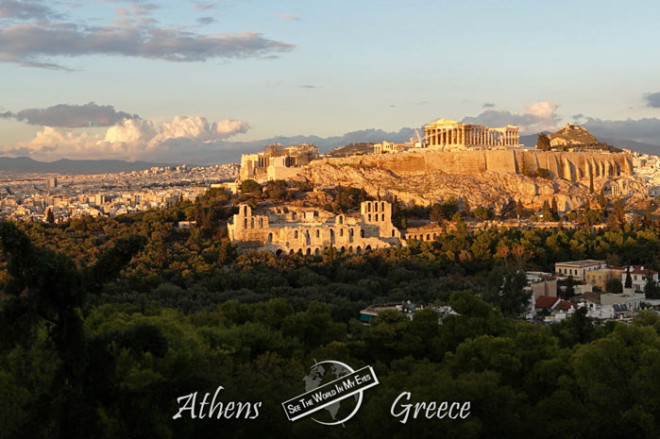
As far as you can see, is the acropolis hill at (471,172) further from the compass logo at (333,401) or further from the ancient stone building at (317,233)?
the compass logo at (333,401)

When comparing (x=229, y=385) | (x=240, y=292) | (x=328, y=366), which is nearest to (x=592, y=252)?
(x=240, y=292)

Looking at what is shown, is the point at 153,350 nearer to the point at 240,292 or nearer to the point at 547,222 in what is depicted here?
the point at 240,292

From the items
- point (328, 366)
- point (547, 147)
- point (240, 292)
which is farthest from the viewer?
point (547, 147)

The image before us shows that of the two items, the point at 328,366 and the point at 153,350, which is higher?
the point at 153,350

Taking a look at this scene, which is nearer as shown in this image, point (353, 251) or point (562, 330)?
point (562, 330)

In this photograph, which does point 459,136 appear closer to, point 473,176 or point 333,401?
point 473,176

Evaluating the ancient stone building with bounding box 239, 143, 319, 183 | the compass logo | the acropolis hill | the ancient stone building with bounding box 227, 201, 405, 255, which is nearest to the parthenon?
the acropolis hill

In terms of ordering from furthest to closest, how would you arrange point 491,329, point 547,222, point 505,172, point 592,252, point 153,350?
point 505,172
point 547,222
point 592,252
point 491,329
point 153,350
